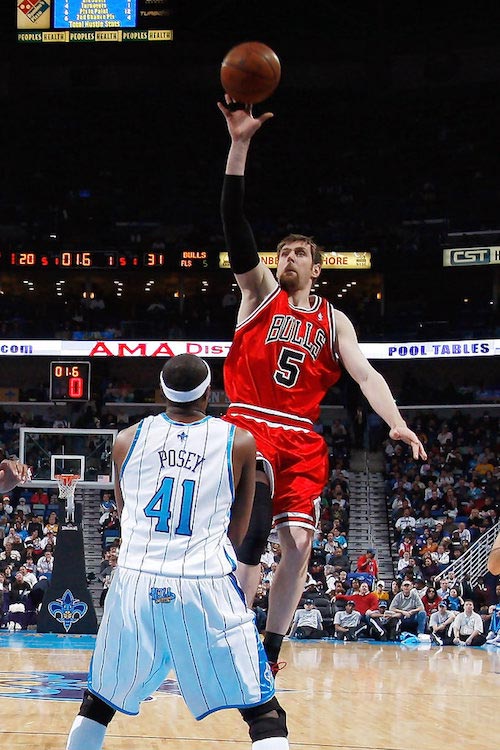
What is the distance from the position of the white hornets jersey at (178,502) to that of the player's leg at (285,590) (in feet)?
5.09

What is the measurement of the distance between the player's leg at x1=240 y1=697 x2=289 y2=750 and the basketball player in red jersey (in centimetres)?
137

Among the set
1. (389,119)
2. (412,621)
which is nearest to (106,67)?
(389,119)

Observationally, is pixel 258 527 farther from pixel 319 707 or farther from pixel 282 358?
pixel 319 707

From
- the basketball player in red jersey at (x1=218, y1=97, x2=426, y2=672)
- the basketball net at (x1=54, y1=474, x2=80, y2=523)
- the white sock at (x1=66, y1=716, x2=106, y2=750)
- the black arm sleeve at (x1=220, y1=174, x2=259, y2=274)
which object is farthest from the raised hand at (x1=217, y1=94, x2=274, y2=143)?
the basketball net at (x1=54, y1=474, x2=80, y2=523)

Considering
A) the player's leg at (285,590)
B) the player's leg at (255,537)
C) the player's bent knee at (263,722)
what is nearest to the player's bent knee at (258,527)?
the player's leg at (255,537)

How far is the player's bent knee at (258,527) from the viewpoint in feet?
17.6

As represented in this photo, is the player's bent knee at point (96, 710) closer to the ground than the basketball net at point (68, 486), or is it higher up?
higher up

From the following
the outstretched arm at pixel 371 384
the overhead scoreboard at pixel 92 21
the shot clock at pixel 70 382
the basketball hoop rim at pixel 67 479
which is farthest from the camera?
the overhead scoreboard at pixel 92 21

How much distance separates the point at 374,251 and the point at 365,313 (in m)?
2.09

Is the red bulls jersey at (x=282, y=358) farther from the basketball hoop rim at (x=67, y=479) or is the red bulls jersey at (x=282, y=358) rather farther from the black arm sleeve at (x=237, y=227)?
the basketball hoop rim at (x=67, y=479)

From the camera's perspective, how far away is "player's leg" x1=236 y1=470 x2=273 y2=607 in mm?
5371

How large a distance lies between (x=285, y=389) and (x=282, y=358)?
0.18 metres

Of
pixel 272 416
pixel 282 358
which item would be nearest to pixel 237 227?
pixel 282 358

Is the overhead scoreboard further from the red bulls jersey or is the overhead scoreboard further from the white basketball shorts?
the white basketball shorts
